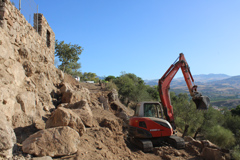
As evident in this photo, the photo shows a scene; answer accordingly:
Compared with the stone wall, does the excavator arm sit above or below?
below

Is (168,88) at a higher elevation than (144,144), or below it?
higher

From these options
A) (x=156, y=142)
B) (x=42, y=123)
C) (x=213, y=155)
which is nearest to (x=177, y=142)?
(x=156, y=142)

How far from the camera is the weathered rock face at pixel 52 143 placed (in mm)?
Answer: 4207

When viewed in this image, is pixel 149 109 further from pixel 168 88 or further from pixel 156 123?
pixel 168 88

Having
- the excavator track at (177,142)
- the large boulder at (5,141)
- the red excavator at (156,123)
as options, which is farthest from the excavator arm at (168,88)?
the large boulder at (5,141)

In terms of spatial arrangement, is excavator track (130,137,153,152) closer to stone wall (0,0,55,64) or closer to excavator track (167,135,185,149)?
excavator track (167,135,185,149)

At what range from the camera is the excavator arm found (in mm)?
9086

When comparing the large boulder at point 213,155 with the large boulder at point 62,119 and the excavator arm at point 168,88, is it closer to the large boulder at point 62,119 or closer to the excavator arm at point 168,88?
the excavator arm at point 168,88

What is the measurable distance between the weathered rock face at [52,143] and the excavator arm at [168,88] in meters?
6.27

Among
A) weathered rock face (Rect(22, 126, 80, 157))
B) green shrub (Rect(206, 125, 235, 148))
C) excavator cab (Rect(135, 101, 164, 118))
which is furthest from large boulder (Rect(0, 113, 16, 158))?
green shrub (Rect(206, 125, 235, 148))

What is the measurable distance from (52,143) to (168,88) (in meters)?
7.37

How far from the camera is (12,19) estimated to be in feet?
22.7

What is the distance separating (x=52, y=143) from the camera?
4.42 meters

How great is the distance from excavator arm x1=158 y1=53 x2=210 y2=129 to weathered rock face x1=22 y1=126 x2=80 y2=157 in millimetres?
6267
